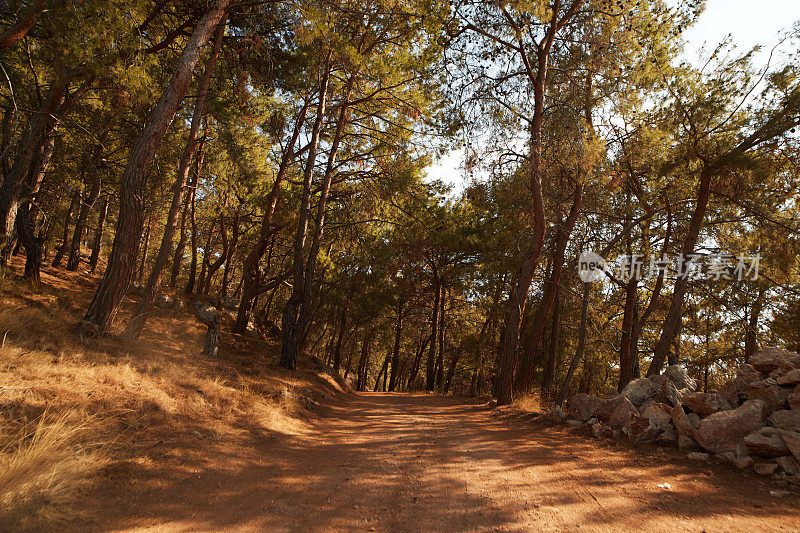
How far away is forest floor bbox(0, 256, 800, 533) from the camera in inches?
128

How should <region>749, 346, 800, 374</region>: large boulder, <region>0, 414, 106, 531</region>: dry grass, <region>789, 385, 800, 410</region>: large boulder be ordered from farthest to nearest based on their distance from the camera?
<region>749, 346, 800, 374</region>: large boulder < <region>789, 385, 800, 410</region>: large boulder < <region>0, 414, 106, 531</region>: dry grass

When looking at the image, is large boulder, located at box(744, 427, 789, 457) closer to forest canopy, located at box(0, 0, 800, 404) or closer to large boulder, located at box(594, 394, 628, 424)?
large boulder, located at box(594, 394, 628, 424)

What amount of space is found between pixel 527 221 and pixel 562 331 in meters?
8.78

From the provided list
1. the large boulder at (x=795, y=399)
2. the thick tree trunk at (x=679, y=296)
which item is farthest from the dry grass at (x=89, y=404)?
the thick tree trunk at (x=679, y=296)

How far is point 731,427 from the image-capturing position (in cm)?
499

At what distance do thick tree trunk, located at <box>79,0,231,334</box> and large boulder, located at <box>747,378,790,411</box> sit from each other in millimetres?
9625

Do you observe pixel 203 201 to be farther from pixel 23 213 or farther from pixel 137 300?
pixel 23 213

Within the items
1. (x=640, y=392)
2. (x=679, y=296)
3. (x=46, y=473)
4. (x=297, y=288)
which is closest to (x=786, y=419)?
(x=640, y=392)

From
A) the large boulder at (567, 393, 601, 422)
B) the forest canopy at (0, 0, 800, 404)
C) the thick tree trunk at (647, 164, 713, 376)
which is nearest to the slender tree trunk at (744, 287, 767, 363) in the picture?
the forest canopy at (0, 0, 800, 404)

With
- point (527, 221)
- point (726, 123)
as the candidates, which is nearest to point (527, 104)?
point (527, 221)

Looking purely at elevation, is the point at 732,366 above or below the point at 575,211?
below

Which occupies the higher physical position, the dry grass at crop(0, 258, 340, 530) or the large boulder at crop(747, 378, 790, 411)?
the large boulder at crop(747, 378, 790, 411)

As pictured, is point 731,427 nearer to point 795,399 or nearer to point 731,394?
point 795,399

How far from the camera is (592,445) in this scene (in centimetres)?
614
